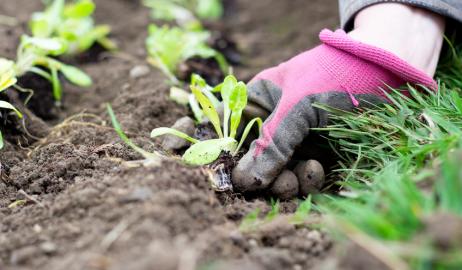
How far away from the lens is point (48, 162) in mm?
1779

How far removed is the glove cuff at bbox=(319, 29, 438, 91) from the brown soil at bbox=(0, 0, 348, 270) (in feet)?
1.89

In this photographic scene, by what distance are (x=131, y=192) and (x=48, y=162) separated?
568mm

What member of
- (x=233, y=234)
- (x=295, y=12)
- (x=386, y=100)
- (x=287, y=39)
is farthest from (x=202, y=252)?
(x=295, y=12)

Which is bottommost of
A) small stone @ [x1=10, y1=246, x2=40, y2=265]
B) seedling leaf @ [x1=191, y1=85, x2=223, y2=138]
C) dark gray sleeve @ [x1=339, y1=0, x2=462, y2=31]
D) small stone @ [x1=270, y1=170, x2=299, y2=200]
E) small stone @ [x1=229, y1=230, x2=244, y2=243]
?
small stone @ [x1=270, y1=170, x2=299, y2=200]

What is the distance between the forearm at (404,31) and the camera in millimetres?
1899

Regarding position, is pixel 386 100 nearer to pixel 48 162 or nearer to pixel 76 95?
pixel 48 162

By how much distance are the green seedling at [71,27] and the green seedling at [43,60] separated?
91 mm

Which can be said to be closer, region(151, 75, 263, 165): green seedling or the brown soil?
the brown soil

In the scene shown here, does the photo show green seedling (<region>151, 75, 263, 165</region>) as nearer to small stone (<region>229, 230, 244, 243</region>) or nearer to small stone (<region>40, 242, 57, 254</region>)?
small stone (<region>229, 230, 244, 243</region>)

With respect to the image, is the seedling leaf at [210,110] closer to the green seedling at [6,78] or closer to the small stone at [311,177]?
the small stone at [311,177]

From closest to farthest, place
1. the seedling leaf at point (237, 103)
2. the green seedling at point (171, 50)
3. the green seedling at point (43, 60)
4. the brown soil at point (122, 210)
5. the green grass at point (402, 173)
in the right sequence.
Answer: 1. the green grass at point (402, 173)
2. the brown soil at point (122, 210)
3. the seedling leaf at point (237, 103)
4. the green seedling at point (43, 60)
5. the green seedling at point (171, 50)

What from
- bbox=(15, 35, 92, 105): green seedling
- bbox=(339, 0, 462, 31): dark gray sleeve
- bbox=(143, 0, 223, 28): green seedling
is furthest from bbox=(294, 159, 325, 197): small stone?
bbox=(143, 0, 223, 28): green seedling

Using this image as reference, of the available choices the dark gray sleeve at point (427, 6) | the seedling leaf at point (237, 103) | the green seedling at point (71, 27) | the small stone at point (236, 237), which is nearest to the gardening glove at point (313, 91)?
the seedling leaf at point (237, 103)

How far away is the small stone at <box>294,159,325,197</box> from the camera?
174cm
